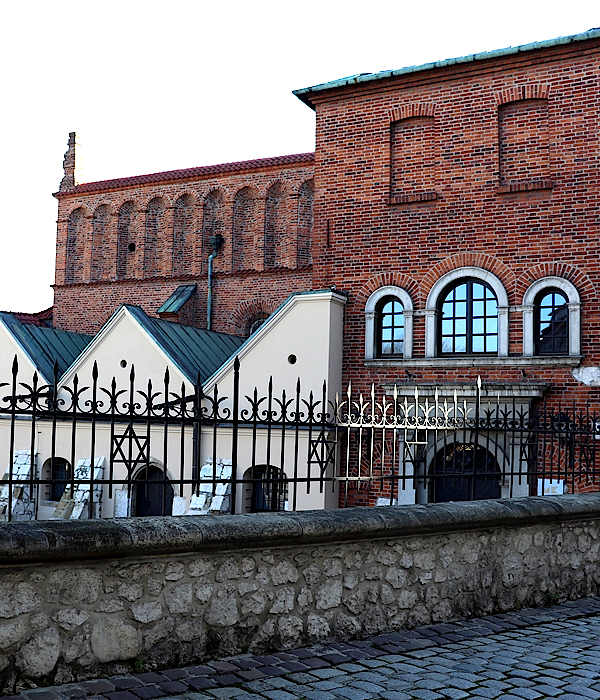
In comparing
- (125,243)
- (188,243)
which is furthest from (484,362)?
(125,243)

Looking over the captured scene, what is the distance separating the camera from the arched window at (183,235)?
1099 inches

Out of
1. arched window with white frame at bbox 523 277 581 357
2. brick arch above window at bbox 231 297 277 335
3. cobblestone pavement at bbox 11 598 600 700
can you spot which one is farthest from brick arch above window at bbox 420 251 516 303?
brick arch above window at bbox 231 297 277 335

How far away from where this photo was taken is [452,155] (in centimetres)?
1648

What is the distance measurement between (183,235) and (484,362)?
595 inches

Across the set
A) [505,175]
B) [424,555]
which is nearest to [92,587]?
[424,555]

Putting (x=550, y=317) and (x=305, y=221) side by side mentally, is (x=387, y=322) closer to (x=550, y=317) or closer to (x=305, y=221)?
(x=550, y=317)

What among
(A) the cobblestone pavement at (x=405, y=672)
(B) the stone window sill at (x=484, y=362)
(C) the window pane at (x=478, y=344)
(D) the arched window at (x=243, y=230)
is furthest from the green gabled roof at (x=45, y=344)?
(A) the cobblestone pavement at (x=405, y=672)

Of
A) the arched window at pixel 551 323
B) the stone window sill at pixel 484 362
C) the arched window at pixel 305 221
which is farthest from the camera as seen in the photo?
the arched window at pixel 305 221

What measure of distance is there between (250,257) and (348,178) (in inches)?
394

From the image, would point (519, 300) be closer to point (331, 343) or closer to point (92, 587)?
point (331, 343)

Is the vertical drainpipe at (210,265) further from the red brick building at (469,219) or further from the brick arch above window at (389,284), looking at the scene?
the brick arch above window at (389,284)

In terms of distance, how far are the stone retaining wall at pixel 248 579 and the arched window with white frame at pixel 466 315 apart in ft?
28.0

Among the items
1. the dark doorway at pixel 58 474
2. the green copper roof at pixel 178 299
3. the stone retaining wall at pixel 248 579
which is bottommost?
the dark doorway at pixel 58 474

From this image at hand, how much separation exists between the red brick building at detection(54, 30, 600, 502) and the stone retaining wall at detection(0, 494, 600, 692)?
27.2 ft
